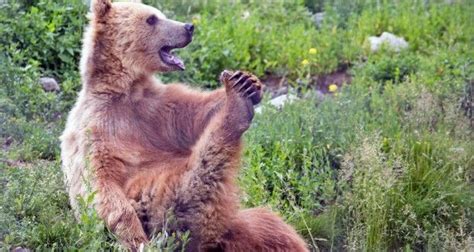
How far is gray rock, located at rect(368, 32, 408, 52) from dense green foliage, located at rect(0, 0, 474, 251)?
0.10m

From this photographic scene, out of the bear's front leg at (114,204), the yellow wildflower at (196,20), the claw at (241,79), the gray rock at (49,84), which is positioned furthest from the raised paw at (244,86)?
the yellow wildflower at (196,20)

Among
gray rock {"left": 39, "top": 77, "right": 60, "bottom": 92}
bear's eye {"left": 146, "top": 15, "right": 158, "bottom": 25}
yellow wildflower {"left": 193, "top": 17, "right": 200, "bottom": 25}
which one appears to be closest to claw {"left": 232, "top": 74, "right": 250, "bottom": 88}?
bear's eye {"left": 146, "top": 15, "right": 158, "bottom": 25}

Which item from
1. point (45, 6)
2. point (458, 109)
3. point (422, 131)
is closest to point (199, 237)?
point (422, 131)

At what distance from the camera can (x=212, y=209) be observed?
583 cm

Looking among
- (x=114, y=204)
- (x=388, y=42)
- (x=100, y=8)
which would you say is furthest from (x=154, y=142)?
(x=388, y=42)

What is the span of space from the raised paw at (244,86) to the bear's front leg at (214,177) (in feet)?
0.11

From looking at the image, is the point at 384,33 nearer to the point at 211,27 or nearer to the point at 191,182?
the point at 211,27

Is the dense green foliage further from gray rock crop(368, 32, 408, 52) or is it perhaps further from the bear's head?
the bear's head

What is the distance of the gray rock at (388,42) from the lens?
10.9m

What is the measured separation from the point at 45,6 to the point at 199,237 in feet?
15.6

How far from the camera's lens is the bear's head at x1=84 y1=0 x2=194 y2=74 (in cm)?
677

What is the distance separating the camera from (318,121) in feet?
28.4

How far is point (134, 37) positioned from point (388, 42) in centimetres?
470

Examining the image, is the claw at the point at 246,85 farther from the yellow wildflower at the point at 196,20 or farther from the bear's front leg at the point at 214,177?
the yellow wildflower at the point at 196,20
